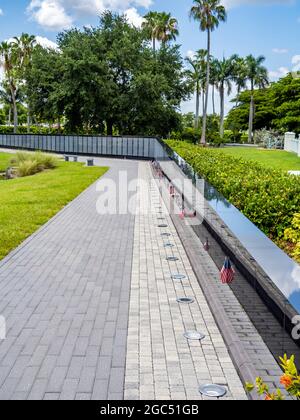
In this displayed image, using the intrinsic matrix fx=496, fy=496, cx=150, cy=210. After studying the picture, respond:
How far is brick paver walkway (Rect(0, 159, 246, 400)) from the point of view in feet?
16.9

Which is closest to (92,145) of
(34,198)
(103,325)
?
(34,198)

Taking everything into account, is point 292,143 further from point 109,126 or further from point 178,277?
point 178,277

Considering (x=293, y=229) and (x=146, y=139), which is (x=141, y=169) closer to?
(x=146, y=139)

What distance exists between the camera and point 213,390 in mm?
4992

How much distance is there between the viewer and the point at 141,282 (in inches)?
341

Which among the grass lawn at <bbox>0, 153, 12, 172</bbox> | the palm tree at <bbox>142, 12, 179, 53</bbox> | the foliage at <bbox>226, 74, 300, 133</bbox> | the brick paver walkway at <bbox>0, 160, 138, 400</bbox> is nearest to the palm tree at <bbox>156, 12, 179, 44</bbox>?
the palm tree at <bbox>142, 12, 179, 53</bbox>

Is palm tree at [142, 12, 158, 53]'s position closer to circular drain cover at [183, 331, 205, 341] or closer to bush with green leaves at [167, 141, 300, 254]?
bush with green leaves at [167, 141, 300, 254]

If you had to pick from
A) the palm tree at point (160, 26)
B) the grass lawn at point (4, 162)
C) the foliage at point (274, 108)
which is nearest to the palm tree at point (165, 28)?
the palm tree at point (160, 26)

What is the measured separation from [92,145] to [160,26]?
25753 millimetres

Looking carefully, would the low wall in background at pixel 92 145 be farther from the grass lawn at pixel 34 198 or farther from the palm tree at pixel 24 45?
the palm tree at pixel 24 45

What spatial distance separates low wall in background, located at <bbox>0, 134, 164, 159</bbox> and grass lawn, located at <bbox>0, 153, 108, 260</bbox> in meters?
7.80

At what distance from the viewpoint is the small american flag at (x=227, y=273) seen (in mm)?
7773

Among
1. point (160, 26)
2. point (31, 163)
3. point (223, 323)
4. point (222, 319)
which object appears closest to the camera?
point (223, 323)

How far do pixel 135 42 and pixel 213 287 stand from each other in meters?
37.0
